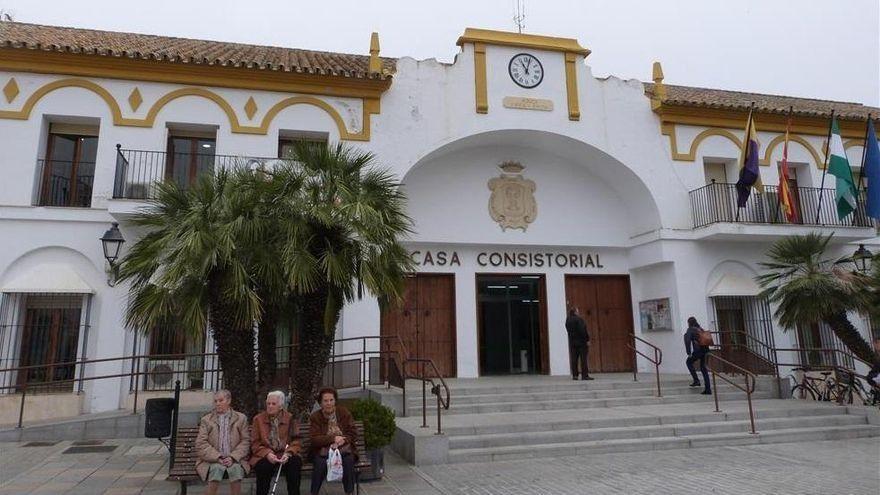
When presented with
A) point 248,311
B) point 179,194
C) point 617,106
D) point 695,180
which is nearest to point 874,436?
point 695,180

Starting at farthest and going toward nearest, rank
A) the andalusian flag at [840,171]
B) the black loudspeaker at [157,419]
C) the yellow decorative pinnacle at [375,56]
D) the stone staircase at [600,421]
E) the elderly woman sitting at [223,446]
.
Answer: the andalusian flag at [840,171] → the yellow decorative pinnacle at [375,56] → the stone staircase at [600,421] → the black loudspeaker at [157,419] → the elderly woman sitting at [223,446]

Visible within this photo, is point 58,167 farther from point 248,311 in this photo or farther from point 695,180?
point 695,180

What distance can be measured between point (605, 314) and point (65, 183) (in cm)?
1286

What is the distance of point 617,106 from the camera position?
48.3 feet

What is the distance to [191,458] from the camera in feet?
20.4

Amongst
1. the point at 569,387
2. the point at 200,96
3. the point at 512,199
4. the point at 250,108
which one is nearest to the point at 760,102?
the point at 512,199

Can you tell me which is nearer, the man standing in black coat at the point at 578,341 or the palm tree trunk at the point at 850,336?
the palm tree trunk at the point at 850,336

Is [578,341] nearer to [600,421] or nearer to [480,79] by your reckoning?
[600,421]

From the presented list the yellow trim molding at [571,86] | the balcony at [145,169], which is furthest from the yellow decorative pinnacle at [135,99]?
the yellow trim molding at [571,86]

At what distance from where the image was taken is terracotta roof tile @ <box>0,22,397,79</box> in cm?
1187

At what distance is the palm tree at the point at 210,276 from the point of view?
21.6 ft

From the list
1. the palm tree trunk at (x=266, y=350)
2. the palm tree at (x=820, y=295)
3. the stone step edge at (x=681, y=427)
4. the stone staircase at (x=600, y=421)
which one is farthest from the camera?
the palm tree at (x=820, y=295)

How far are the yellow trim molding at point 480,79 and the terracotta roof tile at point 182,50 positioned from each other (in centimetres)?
202

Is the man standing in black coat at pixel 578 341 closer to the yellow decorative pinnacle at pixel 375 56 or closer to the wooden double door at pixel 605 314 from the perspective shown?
the wooden double door at pixel 605 314
